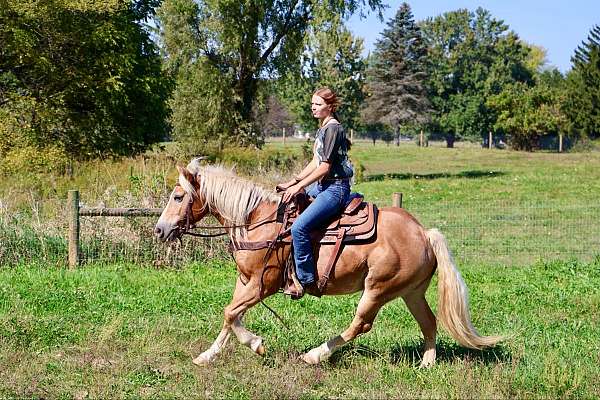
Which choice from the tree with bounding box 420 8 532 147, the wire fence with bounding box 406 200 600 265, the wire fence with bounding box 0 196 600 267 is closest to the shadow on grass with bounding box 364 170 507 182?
the wire fence with bounding box 406 200 600 265

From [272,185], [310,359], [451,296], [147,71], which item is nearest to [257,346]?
[310,359]

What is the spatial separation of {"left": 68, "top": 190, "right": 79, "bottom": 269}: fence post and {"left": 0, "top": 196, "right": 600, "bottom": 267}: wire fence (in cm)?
27

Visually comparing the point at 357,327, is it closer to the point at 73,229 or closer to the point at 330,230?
the point at 330,230

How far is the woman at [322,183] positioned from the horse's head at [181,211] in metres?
0.94

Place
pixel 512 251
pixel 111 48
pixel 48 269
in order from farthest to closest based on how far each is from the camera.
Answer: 1. pixel 111 48
2. pixel 512 251
3. pixel 48 269

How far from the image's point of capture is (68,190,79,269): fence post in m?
12.0

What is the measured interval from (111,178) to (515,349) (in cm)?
1127

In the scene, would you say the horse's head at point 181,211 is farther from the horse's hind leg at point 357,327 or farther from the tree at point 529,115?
the tree at point 529,115

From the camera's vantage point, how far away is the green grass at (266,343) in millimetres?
6133

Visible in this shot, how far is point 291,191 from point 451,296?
1.88 m

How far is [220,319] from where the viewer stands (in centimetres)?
868

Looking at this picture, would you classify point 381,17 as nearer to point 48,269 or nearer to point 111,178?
point 111,178

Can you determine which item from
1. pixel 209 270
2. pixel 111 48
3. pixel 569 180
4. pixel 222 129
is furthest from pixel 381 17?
pixel 209 270

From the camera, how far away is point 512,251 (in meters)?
14.7
